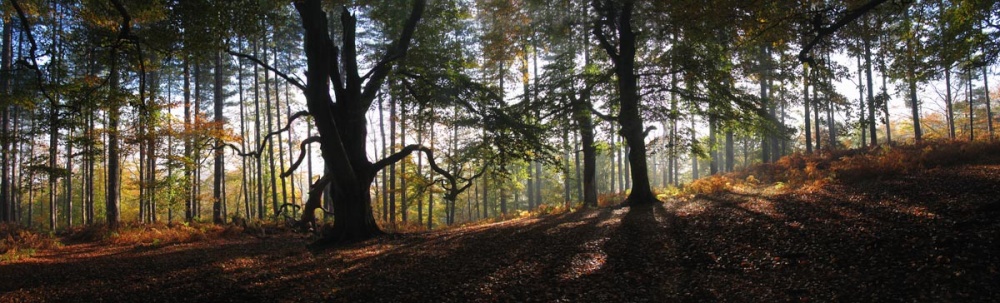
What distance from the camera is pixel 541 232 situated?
9.46 metres

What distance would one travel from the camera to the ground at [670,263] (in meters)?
4.33

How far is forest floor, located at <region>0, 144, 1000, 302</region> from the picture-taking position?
4.33 metres

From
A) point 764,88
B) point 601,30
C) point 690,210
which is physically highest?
point 601,30

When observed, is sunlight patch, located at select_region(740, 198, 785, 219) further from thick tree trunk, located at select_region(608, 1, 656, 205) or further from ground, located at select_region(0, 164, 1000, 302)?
thick tree trunk, located at select_region(608, 1, 656, 205)

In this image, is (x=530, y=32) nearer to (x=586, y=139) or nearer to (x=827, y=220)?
(x=586, y=139)

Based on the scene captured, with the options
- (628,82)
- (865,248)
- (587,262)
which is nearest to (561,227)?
(587,262)

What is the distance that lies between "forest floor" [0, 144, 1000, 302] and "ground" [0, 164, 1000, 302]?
0.02m

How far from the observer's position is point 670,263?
5.88 m

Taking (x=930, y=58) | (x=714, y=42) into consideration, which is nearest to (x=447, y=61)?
(x=714, y=42)

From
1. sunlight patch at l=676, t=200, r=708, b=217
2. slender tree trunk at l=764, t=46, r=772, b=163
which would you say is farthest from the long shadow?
slender tree trunk at l=764, t=46, r=772, b=163

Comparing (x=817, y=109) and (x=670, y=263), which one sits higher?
(x=817, y=109)

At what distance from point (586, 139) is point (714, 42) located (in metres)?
6.47

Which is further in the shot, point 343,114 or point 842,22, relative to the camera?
point 343,114

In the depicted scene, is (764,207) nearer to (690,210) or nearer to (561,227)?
(690,210)
